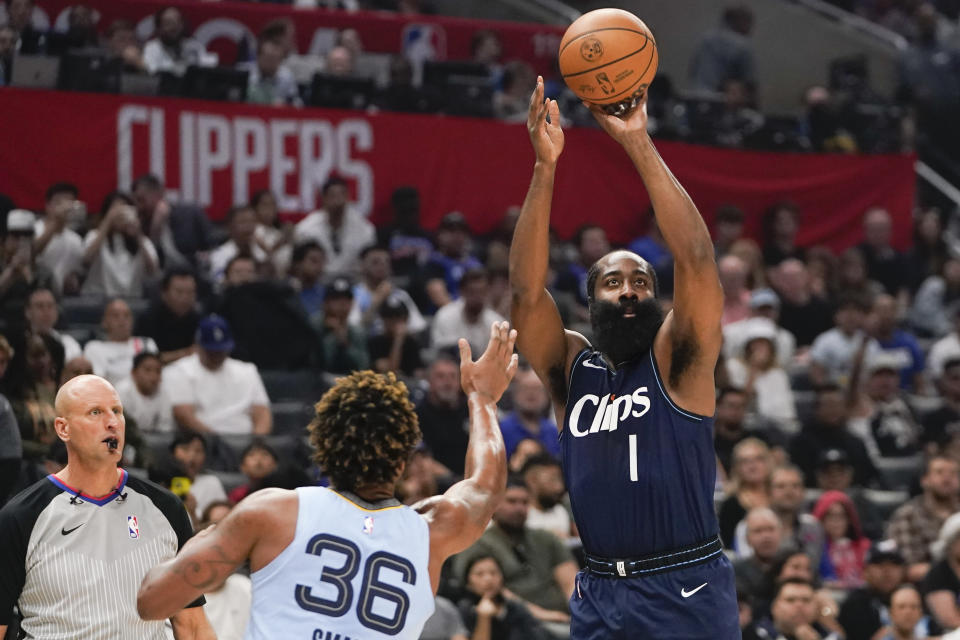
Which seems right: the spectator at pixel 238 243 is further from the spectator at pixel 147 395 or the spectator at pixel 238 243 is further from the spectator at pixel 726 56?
the spectator at pixel 726 56

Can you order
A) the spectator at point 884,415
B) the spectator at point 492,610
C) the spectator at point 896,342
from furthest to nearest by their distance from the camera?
the spectator at point 896,342 → the spectator at point 884,415 → the spectator at point 492,610

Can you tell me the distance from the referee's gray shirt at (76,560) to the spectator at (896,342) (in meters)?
10.2

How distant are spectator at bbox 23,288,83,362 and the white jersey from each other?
6.17m

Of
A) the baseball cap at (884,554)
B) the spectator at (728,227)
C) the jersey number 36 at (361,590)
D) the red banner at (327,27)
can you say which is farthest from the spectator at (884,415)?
the jersey number 36 at (361,590)

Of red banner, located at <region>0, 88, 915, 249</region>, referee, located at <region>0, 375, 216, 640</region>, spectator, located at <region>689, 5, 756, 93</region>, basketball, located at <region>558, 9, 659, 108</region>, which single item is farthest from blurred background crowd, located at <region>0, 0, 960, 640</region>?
basketball, located at <region>558, 9, 659, 108</region>

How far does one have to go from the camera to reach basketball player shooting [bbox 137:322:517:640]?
4598 mm

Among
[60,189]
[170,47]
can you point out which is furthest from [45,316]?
[170,47]

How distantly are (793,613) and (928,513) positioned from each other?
7.83 ft

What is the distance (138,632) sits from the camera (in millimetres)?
5848

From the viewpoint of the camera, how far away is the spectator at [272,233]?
13.2 metres

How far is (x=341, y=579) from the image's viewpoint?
15.2 ft

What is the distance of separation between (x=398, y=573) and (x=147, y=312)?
7615 millimetres

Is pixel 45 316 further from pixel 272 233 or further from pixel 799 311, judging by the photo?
pixel 799 311

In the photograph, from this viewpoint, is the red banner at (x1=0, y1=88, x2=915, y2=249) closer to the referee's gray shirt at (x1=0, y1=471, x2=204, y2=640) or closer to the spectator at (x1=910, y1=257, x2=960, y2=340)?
the spectator at (x1=910, y1=257, x2=960, y2=340)
